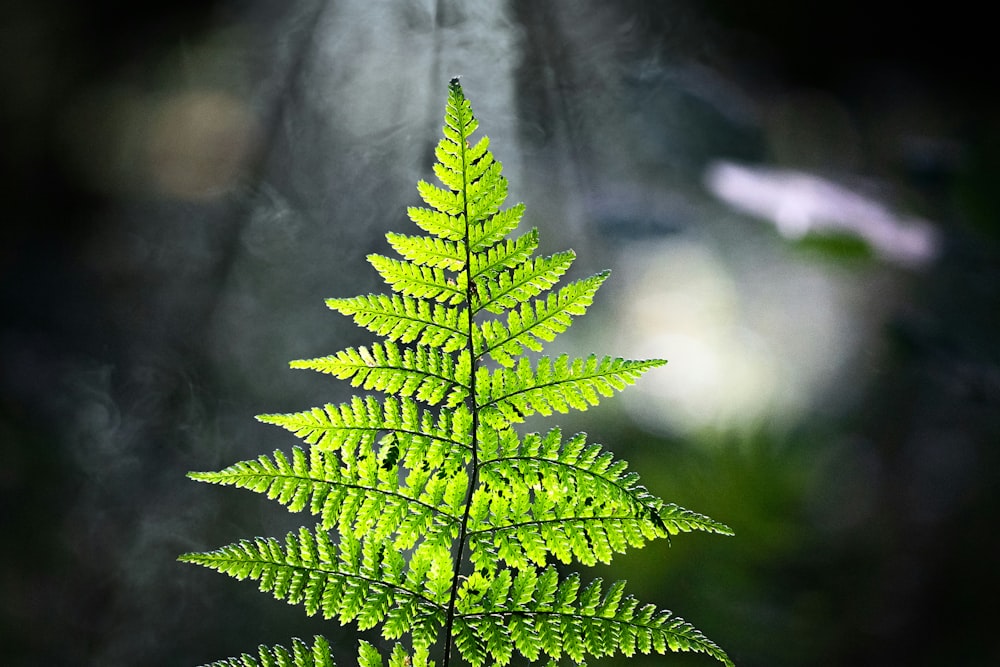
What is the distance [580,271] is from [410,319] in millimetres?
Answer: 3073

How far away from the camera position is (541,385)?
1.49 ft

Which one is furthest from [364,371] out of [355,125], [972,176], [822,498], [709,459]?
[972,176]

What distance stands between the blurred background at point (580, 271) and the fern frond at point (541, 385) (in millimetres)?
2507

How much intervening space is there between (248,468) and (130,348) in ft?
11.5

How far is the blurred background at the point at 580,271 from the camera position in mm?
3041

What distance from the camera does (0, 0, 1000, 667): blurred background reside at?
304cm

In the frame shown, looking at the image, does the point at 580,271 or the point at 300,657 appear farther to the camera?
the point at 580,271

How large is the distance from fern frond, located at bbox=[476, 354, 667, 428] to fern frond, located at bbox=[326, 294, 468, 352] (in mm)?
29

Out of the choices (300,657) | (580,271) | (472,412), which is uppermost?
(580,271)

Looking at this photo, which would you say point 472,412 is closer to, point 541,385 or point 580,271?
point 541,385

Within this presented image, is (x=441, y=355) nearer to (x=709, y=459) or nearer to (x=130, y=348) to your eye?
(x=709, y=459)

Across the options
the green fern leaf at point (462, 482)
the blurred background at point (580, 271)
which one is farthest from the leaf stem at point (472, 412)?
the blurred background at point (580, 271)

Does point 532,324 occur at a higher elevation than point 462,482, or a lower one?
higher

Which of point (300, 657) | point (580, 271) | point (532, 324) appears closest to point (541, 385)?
point (532, 324)
